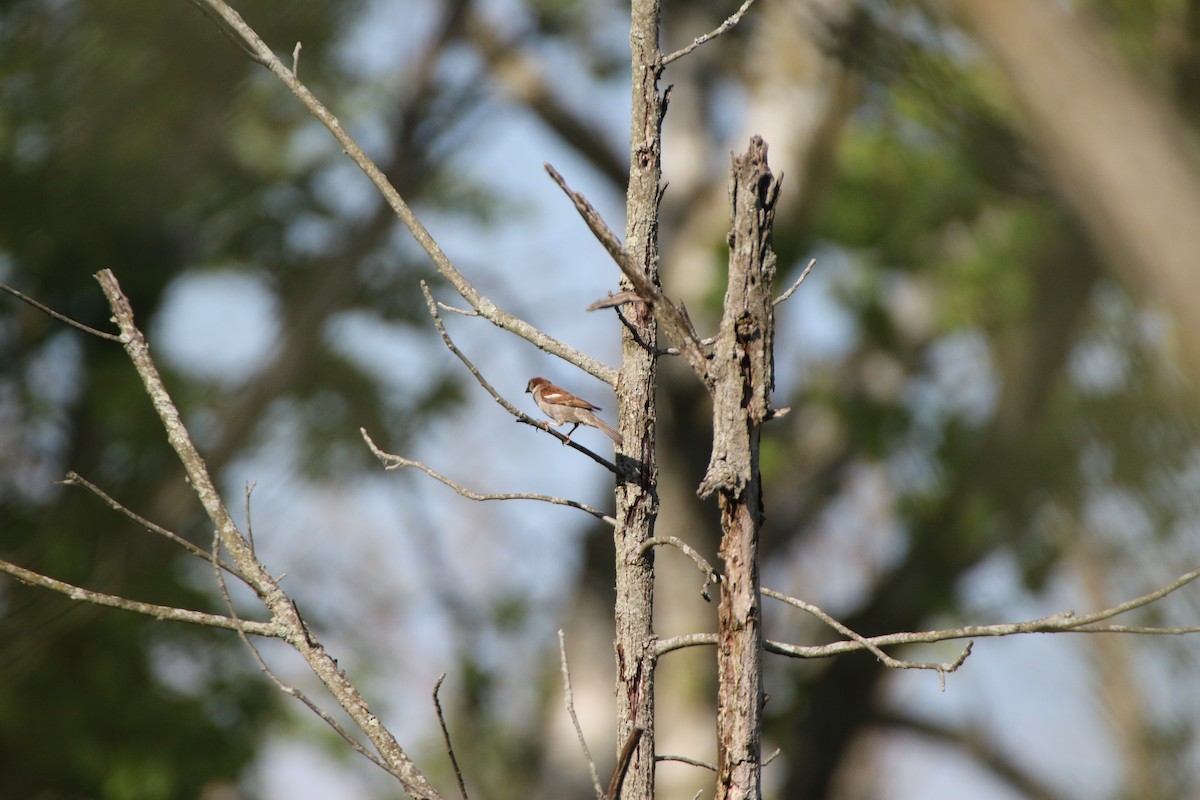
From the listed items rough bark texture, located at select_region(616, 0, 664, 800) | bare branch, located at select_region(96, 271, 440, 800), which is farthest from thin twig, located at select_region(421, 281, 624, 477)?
bare branch, located at select_region(96, 271, 440, 800)

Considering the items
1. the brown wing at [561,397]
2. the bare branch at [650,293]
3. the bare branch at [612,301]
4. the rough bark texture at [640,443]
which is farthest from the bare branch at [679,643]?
the brown wing at [561,397]

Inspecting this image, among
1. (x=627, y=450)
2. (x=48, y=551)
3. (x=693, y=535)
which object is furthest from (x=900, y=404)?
(x=627, y=450)

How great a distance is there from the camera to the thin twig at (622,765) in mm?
1514

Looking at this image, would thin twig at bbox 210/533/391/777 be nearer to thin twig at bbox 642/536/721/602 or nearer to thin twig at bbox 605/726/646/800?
thin twig at bbox 605/726/646/800

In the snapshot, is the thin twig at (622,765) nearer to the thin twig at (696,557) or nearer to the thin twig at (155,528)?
the thin twig at (696,557)

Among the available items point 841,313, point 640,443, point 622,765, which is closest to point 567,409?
point 640,443

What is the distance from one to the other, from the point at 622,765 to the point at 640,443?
1.91 ft

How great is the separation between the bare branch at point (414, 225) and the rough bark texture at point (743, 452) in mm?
325

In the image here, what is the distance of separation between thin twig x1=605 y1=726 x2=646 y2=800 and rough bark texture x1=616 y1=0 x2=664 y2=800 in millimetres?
106

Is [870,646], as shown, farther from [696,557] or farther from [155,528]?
[155,528]

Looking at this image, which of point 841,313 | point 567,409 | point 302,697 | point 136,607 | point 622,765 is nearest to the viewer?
point 622,765

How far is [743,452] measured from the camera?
1.63 m

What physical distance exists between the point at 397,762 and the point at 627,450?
0.71 metres

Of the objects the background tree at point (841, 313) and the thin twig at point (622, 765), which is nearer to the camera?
the thin twig at point (622, 765)
